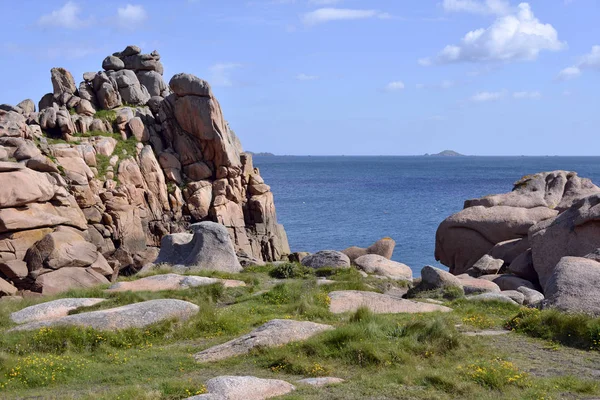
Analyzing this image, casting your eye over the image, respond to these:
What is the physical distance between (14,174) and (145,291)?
19862mm

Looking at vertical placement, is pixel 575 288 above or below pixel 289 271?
above

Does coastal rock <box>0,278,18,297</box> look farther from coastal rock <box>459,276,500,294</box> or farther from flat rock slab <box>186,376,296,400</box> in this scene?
flat rock slab <box>186,376,296,400</box>

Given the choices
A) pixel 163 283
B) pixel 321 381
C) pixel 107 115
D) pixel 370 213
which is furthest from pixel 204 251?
pixel 370 213

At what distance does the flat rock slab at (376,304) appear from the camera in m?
19.3

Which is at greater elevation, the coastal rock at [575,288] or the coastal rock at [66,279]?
the coastal rock at [575,288]

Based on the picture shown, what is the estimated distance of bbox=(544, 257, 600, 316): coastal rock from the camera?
1842cm

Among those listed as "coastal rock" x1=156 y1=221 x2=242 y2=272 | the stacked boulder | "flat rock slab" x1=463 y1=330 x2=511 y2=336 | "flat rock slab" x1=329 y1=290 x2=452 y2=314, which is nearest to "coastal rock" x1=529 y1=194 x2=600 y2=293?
the stacked boulder

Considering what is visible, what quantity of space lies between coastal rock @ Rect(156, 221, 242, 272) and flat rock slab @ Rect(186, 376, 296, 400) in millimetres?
15902

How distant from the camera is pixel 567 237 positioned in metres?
29.0

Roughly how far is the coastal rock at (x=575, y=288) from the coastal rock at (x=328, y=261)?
33.8ft

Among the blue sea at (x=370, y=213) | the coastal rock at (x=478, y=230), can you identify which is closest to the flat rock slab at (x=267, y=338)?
the coastal rock at (x=478, y=230)

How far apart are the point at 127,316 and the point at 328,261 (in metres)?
13.0

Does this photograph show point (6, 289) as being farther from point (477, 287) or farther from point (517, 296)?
point (517, 296)

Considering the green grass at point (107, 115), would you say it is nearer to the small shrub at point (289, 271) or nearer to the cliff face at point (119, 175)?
the cliff face at point (119, 175)
